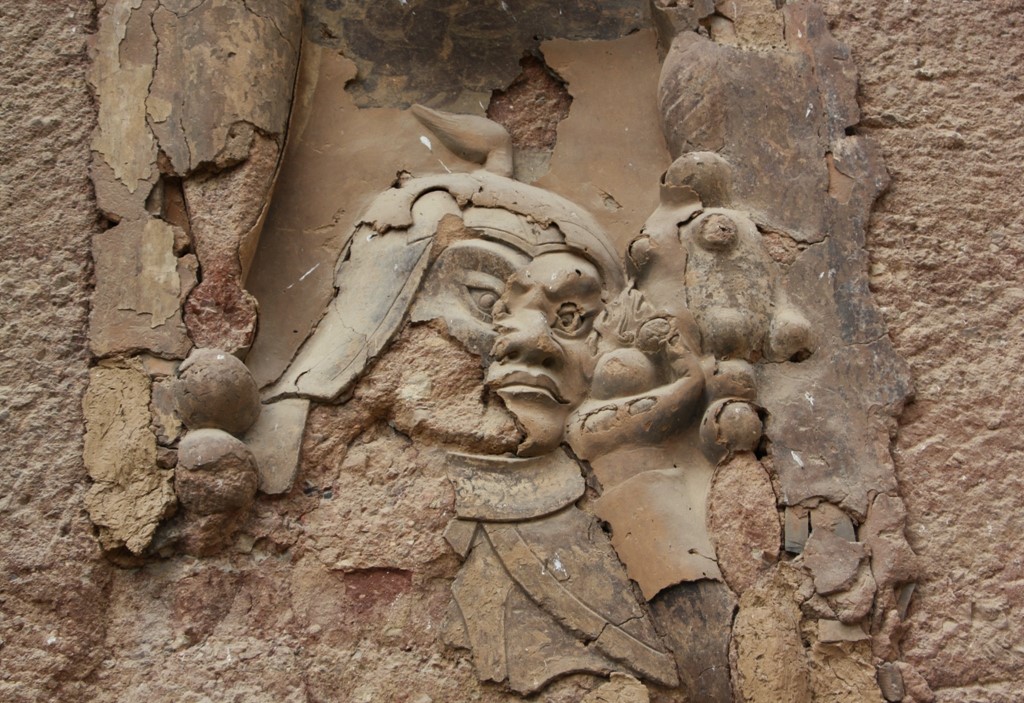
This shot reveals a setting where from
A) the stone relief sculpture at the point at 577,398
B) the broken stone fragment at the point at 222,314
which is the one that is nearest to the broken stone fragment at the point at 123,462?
the stone relief sculpture at the point at 577,398

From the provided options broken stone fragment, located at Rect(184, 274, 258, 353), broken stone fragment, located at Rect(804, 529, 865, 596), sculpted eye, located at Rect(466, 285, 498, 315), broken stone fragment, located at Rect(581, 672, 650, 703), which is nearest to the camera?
broken stone fragment, located at Rect(581, 672, 650, 703)

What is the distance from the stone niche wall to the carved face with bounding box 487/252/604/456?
1 centimetres

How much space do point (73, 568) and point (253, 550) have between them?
35 cm

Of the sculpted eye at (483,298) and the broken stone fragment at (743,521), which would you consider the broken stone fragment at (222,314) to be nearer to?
the sculpted eye at (483,298)

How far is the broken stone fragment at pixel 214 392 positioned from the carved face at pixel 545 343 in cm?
52

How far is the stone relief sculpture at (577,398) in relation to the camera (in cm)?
290

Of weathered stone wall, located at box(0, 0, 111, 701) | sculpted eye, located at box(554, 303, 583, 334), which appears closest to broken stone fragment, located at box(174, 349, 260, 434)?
weathered stone wall, located at box(0, 0, 111, 701)

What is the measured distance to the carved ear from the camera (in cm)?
356

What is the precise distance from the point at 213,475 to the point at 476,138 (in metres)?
1.12

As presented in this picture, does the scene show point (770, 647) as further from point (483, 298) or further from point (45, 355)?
point (45, 355)

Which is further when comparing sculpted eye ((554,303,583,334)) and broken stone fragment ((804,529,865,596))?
sculpted eye ((554,303,583,334))

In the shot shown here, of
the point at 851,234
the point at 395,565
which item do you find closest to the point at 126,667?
the point at 395,565

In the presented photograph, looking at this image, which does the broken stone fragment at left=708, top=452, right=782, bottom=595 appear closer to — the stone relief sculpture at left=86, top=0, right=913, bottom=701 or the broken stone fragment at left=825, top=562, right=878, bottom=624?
the stone relief sculpture at left=86, top=0, right=913, bottom=701

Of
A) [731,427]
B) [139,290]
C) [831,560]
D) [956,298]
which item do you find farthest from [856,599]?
[139,290]
